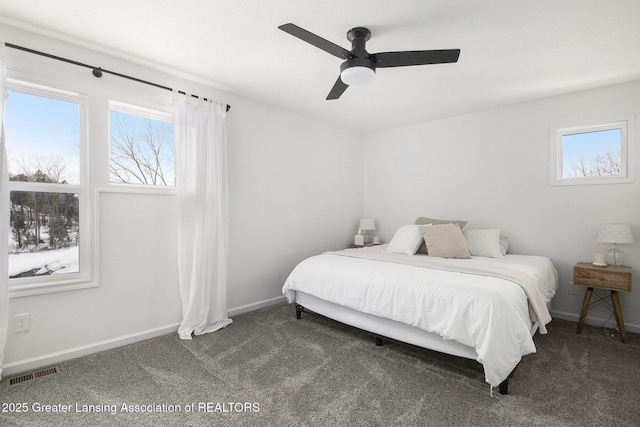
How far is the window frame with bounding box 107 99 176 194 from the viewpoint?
2.63 m

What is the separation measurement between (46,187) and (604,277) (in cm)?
484

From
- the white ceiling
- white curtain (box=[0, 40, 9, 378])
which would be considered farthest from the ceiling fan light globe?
white curtain (box=[0, 40, 9, 378])

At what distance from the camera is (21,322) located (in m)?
2.20

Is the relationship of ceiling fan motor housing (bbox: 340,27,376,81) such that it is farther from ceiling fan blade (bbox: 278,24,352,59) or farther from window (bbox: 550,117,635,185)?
window (bbox: 550,117,635,185)

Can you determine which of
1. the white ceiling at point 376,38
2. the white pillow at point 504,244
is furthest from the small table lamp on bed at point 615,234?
the white ceiling at point 376,38

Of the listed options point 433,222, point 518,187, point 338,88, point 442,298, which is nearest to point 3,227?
point 338,88

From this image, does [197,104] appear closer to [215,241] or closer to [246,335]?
[215,241]

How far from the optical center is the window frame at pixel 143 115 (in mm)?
2633

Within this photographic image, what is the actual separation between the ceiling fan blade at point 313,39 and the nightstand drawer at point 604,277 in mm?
2979

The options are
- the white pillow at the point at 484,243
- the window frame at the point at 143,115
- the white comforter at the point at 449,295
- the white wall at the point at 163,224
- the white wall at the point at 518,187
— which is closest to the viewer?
the white comforter at the point at 449,295

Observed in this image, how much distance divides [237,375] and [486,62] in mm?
3252

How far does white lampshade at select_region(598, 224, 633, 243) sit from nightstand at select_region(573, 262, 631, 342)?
268 millimetres

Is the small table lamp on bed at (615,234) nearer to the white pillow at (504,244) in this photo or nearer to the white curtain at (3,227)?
the white pillow at (504,244)

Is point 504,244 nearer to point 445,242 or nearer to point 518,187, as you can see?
point 518,187
